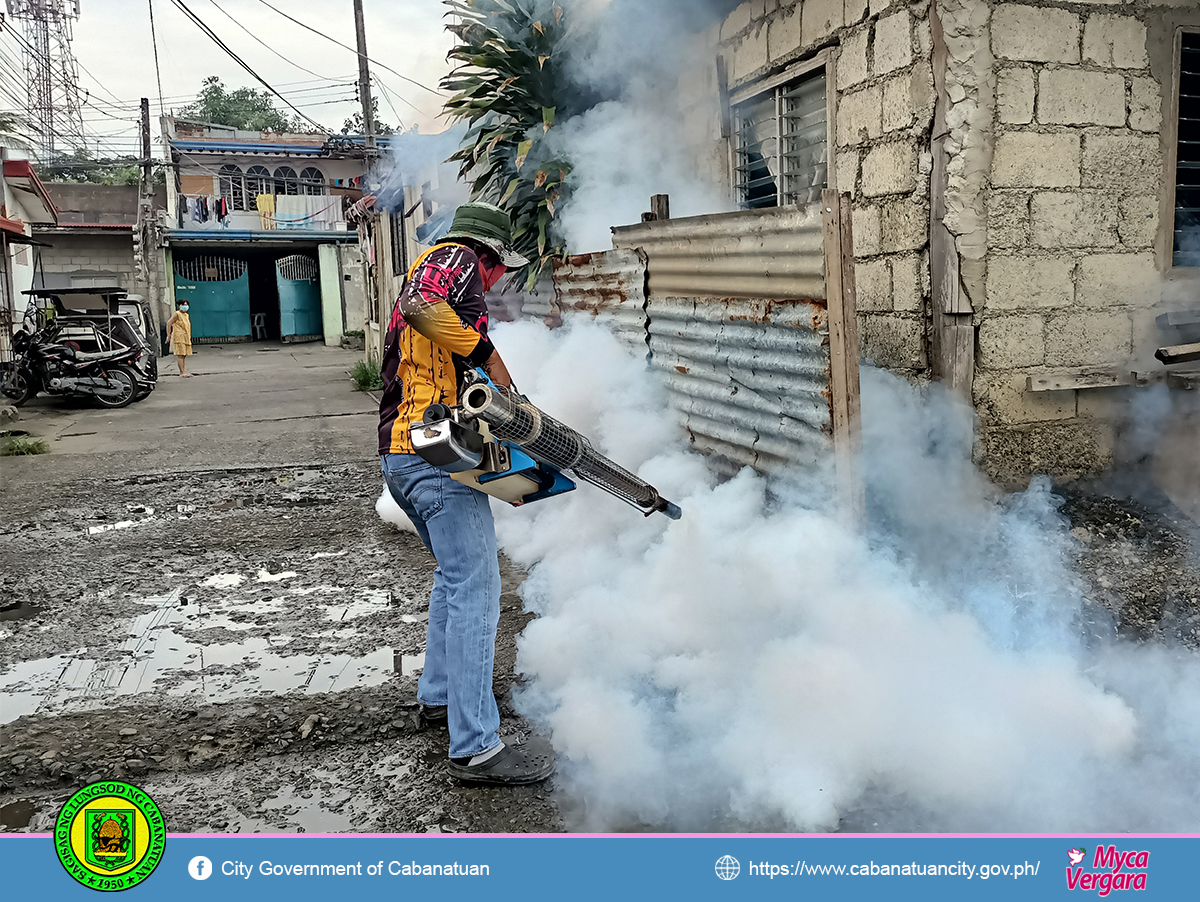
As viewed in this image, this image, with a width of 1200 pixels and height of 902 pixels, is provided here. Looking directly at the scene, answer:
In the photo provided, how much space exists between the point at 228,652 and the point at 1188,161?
510 centimetres

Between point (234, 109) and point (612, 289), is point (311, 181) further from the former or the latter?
point (612, 289)

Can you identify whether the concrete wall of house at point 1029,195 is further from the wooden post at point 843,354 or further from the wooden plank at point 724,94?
A: the wooden plank at point 724,94

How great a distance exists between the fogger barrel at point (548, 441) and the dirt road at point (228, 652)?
90cm

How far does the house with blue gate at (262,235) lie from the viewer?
26.9m

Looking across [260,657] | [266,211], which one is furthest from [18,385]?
[266,211]

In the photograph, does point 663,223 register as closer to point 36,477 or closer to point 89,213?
point 36,477

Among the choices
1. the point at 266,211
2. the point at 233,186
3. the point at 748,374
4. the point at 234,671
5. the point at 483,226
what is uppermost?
the point at 233,186

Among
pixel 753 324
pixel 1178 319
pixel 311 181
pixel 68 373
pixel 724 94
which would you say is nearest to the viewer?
pixel 753 324

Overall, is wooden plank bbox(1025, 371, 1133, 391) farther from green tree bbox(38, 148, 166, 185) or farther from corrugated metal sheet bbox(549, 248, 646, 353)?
green tree bbox(38, 148, 166, 185)

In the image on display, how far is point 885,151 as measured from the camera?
477 centimetres

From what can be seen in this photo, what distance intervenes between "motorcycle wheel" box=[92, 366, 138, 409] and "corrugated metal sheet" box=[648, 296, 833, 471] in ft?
35.8

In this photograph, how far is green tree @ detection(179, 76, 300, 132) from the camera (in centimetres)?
3048

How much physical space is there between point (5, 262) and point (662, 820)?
55.7ft
